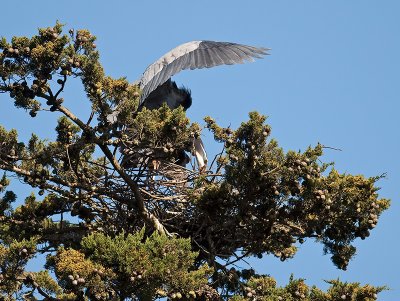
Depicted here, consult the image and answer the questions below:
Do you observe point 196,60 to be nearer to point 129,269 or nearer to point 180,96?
point 180,96

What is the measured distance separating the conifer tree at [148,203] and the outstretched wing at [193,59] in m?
1.09

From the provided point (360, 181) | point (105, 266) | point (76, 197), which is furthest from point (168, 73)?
point (105, 266)

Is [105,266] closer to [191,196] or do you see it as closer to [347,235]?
[191,196]

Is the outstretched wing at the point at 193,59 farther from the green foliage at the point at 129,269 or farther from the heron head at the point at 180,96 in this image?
the green foliage at the point at 129,269

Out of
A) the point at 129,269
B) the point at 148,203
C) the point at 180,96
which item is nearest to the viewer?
the point at 129,269

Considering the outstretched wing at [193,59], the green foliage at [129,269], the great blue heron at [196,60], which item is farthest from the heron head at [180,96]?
the green foliage at [129,269]

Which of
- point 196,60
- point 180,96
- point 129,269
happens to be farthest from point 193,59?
point 129,269

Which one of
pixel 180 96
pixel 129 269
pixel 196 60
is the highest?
pixel 180 96

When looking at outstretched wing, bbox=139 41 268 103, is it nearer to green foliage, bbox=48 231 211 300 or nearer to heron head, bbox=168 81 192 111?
heron head, bbox=168 81 192 111

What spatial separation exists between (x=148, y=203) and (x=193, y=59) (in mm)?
2030

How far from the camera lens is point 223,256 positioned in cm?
1391

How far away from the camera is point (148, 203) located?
13.9m

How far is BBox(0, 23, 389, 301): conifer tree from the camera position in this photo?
11453 millimetres

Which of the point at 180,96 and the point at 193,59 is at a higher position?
the point at 180,96
